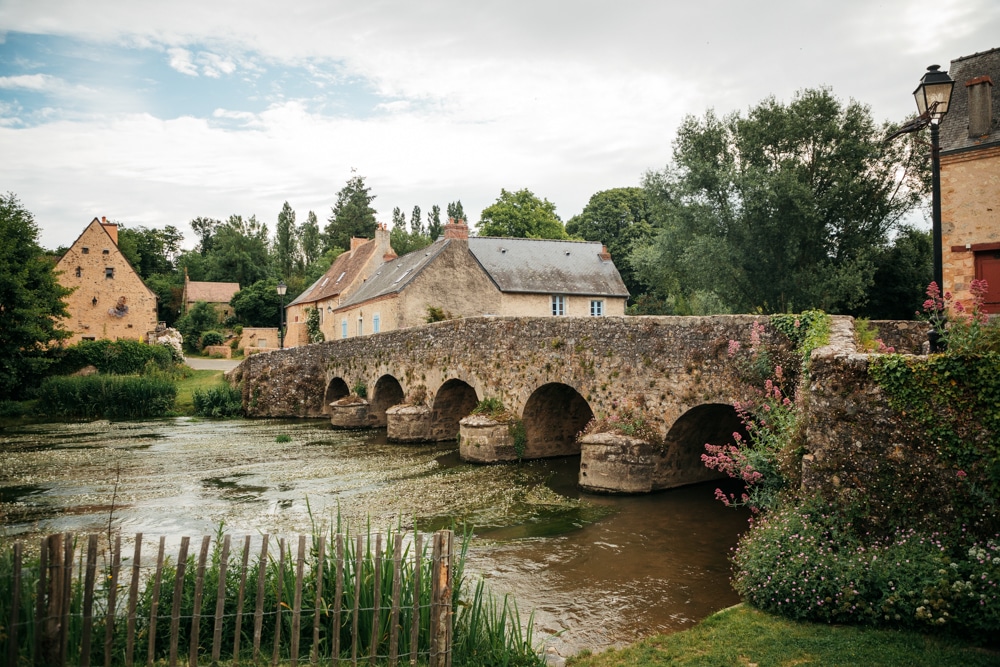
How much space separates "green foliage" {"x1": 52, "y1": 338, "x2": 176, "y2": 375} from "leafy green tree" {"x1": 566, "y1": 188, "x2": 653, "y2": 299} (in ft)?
110

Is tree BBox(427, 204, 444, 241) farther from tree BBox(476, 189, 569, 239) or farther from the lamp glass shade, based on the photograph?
the lamp glass shade

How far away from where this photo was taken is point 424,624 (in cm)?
520

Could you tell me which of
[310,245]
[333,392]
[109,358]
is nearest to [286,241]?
[310,245]

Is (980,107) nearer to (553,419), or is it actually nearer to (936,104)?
(936,104)

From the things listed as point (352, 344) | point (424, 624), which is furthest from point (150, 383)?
point (424, 624)

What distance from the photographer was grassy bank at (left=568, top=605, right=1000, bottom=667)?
5.12 metres

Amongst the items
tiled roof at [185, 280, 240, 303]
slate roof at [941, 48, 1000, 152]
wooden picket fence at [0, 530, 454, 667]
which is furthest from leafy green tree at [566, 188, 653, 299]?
wooden picket fence at [0, 530, 454, 667]

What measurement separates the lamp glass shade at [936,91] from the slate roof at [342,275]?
3566 centimetres

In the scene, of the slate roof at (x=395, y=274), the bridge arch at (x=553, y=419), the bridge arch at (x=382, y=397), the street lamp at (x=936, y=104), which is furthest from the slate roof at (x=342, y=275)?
the street lamp at (x=936, y=104)

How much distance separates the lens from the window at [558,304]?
3487cm

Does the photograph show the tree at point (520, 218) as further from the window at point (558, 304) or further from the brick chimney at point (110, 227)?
the brick chimney at point (110, 227)

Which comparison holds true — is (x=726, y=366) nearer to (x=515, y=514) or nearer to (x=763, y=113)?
(x=515, y=514)

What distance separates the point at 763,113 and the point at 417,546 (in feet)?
84.2

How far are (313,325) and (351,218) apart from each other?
3172 cm
